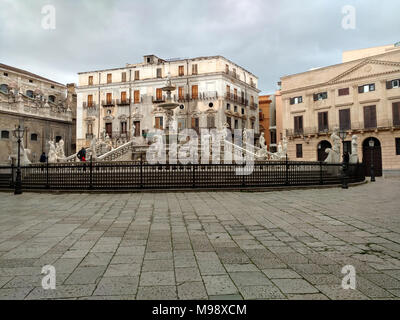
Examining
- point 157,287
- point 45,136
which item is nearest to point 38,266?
point 157,287

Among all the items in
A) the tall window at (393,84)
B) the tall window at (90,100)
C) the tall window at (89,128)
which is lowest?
the tall window at (89,128)

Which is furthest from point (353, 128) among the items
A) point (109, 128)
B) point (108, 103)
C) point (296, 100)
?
point (108, 103)

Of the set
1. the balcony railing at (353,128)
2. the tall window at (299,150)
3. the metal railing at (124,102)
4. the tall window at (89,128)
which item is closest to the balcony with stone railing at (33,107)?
the tall window at (89,128)

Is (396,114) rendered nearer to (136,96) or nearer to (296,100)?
(296,100)

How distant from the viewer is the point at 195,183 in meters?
11.9

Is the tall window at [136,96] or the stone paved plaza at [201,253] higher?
the tall window at [136,96]

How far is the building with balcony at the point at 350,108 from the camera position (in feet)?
97.2

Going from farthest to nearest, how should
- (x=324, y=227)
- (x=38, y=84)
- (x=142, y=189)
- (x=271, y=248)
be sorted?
(x=38, y=84)
(x=142, y=189)
(x=324, y=227)
(x=271, y=248)

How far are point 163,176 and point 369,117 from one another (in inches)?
1122

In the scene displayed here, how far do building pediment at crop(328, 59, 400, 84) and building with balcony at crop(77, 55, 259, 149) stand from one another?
562 inches

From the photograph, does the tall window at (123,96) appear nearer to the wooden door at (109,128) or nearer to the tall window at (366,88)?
the wooden door at (109,128)

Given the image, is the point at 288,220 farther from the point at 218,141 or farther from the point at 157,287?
the point at 218,141
